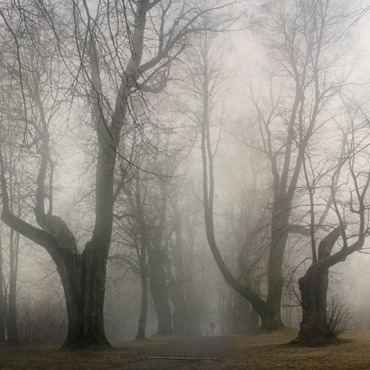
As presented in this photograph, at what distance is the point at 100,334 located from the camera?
905cm

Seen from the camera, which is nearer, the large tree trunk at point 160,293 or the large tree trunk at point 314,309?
the large tree trunk at point 314,309

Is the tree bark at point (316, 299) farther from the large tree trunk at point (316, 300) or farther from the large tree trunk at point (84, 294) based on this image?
the large tree trunk at point (84, 294)

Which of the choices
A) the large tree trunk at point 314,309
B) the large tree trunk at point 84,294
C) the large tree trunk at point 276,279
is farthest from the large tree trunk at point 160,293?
the large tree trunk at point 314,309

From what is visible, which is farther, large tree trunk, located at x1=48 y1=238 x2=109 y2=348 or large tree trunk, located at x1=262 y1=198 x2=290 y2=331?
large tree trunk, located at x1=262 y1=198 x2=290 y2=331

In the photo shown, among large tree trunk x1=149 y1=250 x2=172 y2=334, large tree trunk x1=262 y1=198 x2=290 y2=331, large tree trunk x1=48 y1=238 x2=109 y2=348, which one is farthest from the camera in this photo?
large tree trunk x1=149 y1=250 x2=172 y2=334

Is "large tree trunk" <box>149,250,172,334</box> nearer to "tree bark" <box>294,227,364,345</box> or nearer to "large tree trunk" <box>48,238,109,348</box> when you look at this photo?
"large tree trunk" <box>48,238,109,348</box>

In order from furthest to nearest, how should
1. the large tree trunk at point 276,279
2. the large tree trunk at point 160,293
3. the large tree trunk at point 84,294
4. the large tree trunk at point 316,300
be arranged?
the large tree trunk at point 160,293 → the large tree trunk at point 276,279 → the large tree trunk at point 84,294 → the large tree trunk at point 316,300

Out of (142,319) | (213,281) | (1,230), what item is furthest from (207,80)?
(213,281)

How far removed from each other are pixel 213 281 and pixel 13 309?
16.5 meters

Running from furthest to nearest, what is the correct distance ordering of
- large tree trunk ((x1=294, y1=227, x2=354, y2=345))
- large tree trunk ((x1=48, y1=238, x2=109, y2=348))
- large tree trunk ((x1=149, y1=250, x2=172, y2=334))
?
large tree trunk ((x1=149, y1=250, x2=172, y2=334)), large tree trunk ((x1=48, y1=238, x2=109, y2=348)), large tree trunk ((x1=294, y1=227, x2=354, y2=345))

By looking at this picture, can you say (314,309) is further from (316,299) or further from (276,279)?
(276,279)

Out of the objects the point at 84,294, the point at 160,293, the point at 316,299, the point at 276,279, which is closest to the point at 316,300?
the point at 316,299

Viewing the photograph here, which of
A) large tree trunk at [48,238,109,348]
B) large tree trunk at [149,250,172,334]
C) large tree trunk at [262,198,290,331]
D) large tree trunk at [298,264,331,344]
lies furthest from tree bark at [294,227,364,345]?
large tree trunk at [149,250,172,334]

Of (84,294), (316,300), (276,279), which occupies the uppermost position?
(276,279)
